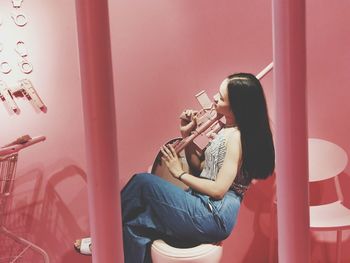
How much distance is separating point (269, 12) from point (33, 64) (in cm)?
168

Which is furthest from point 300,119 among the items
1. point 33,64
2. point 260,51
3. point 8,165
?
point 33,64

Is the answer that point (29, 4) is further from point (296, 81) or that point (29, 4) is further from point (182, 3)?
point (296, 81)

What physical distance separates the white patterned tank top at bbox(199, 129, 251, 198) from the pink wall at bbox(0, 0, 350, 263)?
74 centimetres

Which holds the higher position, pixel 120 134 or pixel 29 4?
pixel 29 4

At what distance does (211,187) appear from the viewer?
7.59 feet

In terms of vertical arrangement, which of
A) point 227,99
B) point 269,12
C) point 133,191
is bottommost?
point 133,191

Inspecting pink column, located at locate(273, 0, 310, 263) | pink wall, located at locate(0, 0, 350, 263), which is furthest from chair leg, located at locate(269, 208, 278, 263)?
pink column, located at locate(273, 0, 310, 263)

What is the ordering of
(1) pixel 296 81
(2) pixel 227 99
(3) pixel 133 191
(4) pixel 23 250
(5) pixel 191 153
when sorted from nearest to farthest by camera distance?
(1) pixel 296 81
(3) pixel 133 191
(2) pixel 227 99
(5) pixel 191 153
(4) pixel 23 250

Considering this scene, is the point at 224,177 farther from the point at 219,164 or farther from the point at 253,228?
the point at 253,228

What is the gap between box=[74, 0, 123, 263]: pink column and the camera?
4.60 feet

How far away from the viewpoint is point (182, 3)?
3.17m

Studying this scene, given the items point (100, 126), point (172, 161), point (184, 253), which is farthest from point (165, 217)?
point (100, 126)

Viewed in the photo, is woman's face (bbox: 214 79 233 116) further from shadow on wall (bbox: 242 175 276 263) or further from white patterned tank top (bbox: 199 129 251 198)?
shadow on wall (bbox: 242 175 276 263)

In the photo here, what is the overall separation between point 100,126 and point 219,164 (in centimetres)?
111
